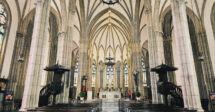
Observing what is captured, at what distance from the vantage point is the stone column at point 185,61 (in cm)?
587

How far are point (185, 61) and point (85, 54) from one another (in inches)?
527

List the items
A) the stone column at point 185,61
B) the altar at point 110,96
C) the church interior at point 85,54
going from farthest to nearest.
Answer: the altar at point 110,96, the church interior at point 85,54, the stone column at point 185,61

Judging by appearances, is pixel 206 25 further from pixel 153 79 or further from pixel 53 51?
pixel 53 51

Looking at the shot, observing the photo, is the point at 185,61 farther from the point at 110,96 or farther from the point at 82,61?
the point at 110,96

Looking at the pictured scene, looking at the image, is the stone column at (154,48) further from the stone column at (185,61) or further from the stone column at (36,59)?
the stone column at (36,59)

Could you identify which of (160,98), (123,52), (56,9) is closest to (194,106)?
(160,98)

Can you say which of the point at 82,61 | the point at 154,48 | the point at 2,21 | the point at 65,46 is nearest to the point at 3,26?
the point at 2,21

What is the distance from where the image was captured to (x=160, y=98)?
31.9 feet

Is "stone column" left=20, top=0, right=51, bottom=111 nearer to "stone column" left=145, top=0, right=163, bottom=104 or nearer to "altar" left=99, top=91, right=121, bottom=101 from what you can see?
"stone column" left=145, top=0, right=163, bottom=104

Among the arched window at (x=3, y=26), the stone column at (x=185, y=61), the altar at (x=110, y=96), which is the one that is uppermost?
the arched window at (x=3, y=26)

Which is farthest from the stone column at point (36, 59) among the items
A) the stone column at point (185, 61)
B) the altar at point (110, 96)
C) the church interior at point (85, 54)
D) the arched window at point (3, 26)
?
the altar at point (110, 96)

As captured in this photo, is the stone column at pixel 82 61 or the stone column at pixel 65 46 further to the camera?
the stone column at pixel 82 61

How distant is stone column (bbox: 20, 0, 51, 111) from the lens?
6047 mm

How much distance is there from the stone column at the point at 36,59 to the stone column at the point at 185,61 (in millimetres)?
7000
